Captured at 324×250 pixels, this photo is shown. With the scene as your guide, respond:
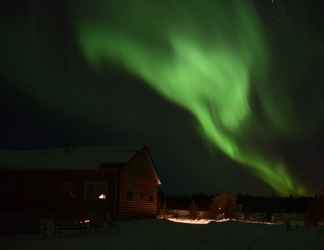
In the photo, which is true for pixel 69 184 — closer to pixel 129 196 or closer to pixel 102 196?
pixel 102 196

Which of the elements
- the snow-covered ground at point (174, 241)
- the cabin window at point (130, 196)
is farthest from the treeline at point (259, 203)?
the snow-covered ground at point (174, 241)

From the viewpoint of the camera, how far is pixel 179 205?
52562 mm

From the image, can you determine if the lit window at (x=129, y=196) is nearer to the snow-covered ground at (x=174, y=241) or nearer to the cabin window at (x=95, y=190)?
the cabin window at (x=95, y=190)

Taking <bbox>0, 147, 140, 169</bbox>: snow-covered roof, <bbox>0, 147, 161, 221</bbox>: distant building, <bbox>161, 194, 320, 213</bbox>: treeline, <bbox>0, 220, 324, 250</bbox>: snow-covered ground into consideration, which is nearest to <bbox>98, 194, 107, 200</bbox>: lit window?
<bbox>0, 147, 161, 221</bbox>: distant building

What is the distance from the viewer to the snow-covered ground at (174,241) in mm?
20828

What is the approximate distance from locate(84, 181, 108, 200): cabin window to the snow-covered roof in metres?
1.35

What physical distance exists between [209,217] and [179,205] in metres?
11.2

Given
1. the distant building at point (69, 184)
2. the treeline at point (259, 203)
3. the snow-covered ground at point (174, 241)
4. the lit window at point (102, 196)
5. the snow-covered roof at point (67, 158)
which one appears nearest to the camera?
the snow-covered ground at point (174, 241)

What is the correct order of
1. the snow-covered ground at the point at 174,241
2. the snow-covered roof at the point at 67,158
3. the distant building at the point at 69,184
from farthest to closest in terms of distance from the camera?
the snow-covered roof at the point at 67,158 < the distant building at the point at 69,184 < the snow-covered ground at the point at 174,241

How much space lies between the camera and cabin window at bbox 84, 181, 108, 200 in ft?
124

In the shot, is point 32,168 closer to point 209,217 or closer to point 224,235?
point 209,217

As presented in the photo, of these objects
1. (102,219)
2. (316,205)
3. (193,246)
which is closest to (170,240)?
(193,246)

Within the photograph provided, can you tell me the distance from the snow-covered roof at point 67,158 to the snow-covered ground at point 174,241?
10653 millimetres

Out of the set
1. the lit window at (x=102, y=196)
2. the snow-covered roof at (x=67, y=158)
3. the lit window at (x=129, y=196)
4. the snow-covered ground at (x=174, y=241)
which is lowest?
the snow-covered ground at (x=174, y=241)
